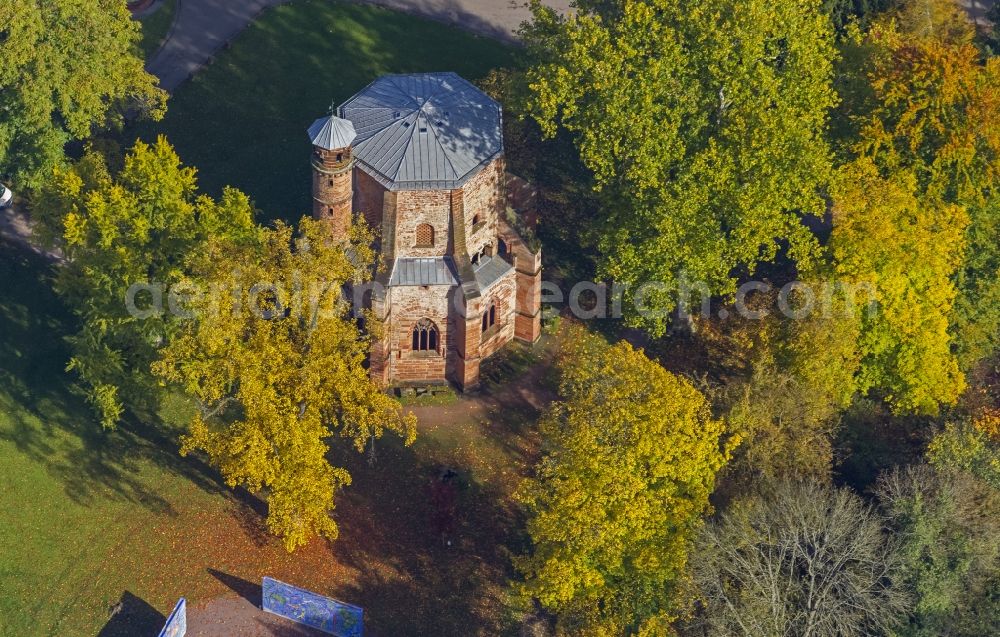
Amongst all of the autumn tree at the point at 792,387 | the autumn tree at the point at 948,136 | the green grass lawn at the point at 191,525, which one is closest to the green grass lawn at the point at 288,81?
the green grass lawn at the point at 191,525

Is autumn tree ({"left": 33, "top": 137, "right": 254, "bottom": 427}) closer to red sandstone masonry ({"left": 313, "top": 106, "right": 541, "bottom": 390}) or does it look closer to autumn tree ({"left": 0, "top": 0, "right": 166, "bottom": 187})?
red sandstone masonry ({"left": 313, "top": 106, "right": 541, "bottom": 390})

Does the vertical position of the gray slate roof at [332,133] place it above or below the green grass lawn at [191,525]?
above

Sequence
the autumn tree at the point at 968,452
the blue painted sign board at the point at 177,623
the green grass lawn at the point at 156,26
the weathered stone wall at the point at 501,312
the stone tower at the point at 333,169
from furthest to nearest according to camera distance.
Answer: the green grass lawn at the point at 156,26, the weathered stone wall at the point at 501,312, the stone tower at the point at 333,169, the autumn tree at the point at 968,452, the blue painted sign board at the point at 177,623

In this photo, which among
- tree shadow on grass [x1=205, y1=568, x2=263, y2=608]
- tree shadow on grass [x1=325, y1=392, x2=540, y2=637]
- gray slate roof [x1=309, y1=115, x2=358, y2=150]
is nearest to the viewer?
gray slate roof [x1=309, y1=115, x2=358, y2=150]

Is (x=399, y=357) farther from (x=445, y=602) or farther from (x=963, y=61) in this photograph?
(x=963, y=61)

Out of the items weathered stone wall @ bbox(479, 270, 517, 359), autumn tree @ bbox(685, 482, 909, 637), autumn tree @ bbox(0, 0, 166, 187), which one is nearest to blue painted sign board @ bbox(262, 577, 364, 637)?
autumn tree @ bbox(685, 482, 909, 637)

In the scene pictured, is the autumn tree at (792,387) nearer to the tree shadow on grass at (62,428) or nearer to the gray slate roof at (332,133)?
the gray slate roof at (332,133)

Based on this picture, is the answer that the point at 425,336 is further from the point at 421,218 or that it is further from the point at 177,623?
the point at 177,623

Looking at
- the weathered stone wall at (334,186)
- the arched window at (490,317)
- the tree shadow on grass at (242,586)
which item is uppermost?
the weathered stone wall at (334,186)
